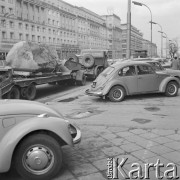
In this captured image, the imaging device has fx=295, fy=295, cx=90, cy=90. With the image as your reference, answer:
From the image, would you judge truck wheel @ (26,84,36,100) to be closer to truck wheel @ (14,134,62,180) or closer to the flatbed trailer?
the flatbed trailer

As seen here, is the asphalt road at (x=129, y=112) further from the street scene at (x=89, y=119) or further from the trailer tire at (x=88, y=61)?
the trailer tire at (x=88, y=61)

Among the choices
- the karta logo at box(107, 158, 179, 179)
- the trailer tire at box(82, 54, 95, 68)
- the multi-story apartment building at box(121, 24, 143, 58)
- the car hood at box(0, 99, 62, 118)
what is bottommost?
the karta logo at box(107, 158, 179, 179)

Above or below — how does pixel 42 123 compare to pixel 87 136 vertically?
above

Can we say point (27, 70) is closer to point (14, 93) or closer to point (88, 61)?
point (14, 93)

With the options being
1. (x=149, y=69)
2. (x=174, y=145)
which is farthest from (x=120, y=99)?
(x=174, y=145)

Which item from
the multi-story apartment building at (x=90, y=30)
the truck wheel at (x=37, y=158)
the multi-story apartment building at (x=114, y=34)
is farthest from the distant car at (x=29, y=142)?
the multi-story apartment building at (x=114, y=34)

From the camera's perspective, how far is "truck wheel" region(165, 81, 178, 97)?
1160cm

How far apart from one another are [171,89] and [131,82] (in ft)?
5.77

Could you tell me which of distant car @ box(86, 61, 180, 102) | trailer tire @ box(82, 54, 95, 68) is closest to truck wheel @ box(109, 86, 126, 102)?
distant car @ box(86, 61, 180, 102)

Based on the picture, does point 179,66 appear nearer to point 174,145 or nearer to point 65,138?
point 174,145

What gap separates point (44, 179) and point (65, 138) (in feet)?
2.08

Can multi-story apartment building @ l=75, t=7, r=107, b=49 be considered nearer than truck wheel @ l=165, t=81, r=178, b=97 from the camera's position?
No

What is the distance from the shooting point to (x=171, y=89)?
11.7m

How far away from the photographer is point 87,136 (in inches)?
250
